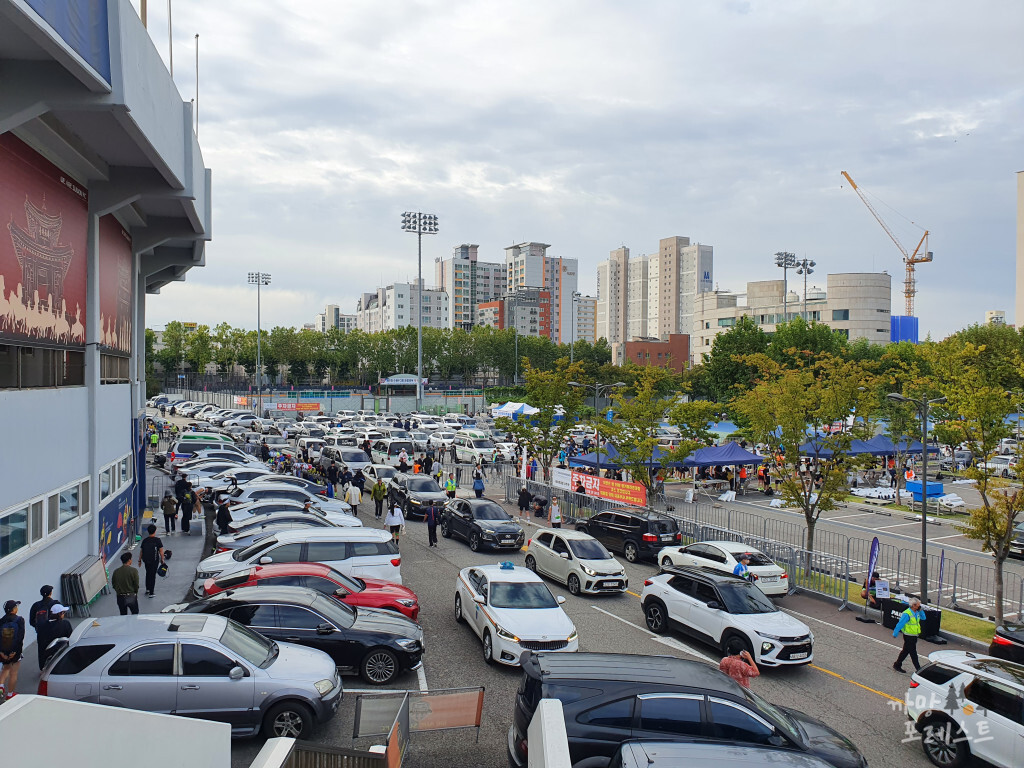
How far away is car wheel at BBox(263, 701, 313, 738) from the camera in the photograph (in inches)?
348

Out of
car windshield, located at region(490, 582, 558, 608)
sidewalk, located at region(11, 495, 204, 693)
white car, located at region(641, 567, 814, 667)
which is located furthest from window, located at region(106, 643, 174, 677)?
white car, located at region(641, 567, 814, 667)

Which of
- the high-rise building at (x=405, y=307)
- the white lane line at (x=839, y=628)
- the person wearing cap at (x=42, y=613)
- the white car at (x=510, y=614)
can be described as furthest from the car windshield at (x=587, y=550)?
the high-rise building at (x=405, y=307)

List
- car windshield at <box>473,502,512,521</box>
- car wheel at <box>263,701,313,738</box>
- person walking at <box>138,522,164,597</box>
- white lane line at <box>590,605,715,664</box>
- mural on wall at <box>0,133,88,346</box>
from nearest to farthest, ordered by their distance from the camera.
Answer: car wheel at <box>263,701,313,738</box>, mural on wall at <box>0,133,88,346</box>, white lane line at <box>590,605,715,664</box>, person walking at <box>138,522,164,597</box>, car windshield at <box>473,502,512,521</box>

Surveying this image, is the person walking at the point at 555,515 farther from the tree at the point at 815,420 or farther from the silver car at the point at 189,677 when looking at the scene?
the silver car at the point at 189,677

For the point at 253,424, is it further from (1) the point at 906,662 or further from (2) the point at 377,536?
(1) the point at 906,662

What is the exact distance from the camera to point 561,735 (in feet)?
15.3

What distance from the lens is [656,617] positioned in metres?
14.6

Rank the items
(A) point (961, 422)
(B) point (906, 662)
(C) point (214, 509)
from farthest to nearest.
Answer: (C) point (214, 509) < (A) point (961, 422) < (B) point (906, 662)

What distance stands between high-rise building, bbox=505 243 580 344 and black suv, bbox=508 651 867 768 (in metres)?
168

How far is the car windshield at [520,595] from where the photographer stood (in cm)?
1275

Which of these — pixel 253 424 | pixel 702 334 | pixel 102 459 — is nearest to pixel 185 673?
pixel 102 459

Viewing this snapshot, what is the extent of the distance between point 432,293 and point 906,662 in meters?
172

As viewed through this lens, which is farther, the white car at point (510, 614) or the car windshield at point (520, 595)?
the car windshield at point (520, 595)

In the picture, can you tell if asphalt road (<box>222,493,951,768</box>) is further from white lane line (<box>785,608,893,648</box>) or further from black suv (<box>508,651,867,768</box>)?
black suv (<box>508,651,867,768</box>)
